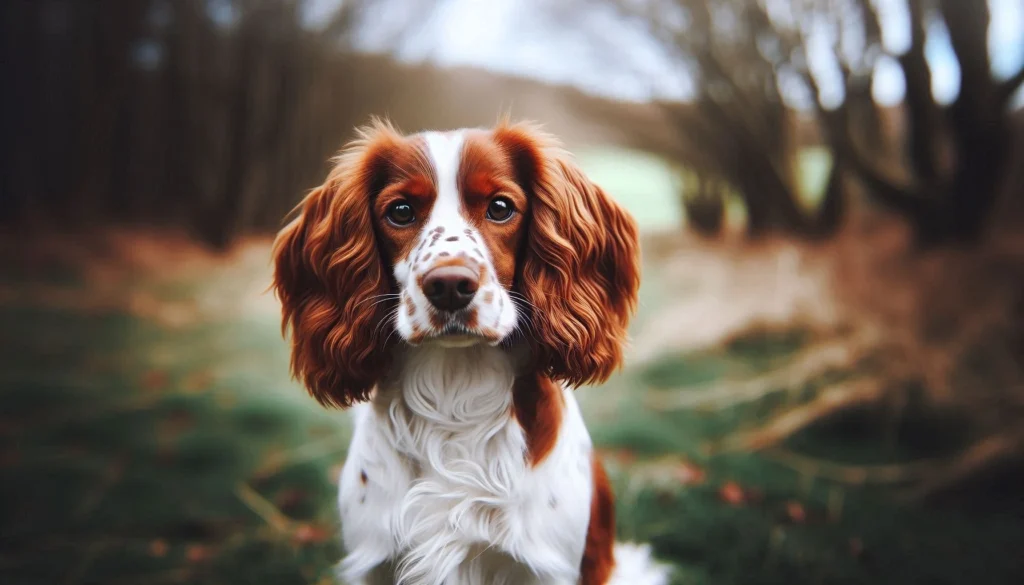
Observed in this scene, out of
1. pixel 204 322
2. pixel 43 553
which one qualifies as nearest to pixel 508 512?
pixel 204 322

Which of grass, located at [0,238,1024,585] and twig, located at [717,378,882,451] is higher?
twig, located at [717,378,882,451]

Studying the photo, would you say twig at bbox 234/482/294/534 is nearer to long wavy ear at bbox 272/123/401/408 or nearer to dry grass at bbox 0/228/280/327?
dry grass at bbox 0/228/280/327

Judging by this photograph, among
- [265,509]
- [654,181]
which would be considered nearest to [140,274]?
[265,509]

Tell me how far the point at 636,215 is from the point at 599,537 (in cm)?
125

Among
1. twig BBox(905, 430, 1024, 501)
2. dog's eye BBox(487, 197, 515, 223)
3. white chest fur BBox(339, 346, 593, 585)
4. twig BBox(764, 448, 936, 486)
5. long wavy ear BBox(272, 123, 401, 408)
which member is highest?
dog's eye BBox(487, 197, 515, 223)

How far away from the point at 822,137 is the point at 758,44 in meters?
0.41

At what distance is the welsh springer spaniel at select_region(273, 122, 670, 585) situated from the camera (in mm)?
1326

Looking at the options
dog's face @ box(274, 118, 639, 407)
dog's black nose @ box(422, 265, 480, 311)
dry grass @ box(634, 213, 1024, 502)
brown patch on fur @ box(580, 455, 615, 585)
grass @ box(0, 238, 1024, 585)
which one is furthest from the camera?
dry grass @ box(634, 213, 1024, 502)

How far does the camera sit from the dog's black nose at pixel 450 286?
1.17 meters

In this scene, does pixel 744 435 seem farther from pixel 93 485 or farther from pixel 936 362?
pixel 93 485

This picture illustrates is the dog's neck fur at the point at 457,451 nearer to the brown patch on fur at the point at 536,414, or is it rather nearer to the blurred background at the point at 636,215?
the brown patch on fur at the point at 536,414

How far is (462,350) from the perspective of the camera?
137 cm

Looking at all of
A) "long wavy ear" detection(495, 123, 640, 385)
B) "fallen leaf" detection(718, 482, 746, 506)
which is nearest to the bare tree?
"fallen leaf" detection(718, 482, 746, 506)

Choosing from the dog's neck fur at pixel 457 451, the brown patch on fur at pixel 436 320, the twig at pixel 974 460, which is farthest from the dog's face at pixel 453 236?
the twig at pixel 974 460
